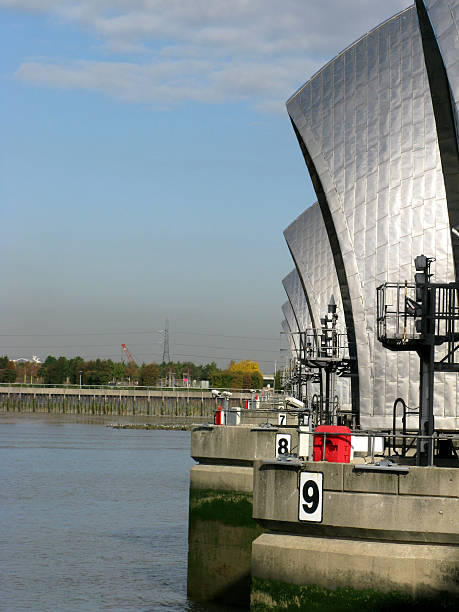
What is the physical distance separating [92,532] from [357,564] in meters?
20.8

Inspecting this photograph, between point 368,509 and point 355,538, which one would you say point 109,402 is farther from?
point 368,509

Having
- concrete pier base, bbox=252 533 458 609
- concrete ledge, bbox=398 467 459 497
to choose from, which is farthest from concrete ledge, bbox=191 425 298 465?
concrete ledge, bbox=398 467 459 497

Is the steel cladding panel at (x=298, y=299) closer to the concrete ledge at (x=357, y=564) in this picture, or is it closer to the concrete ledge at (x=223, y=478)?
the concrete ledge at (x=223, y=478)

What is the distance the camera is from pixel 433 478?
13.8m

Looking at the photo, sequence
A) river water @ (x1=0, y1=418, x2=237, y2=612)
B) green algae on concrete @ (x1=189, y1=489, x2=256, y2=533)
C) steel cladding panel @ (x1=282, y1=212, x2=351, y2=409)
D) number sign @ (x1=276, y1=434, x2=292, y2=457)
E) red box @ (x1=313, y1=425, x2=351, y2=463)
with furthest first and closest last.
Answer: steel cladding panel @ (x1=282, y1=212, x2=351, y2=409), river water @ (x1=0, y1=418, x2=237, y2=612), green algae on concrete @ (x1=189, y1=489, x2=256, y2=533), number sign @ (x1=276, y1=434, x2=292, y2=457), red box @ (x1=313, y1=425, x2=351, y2=463)

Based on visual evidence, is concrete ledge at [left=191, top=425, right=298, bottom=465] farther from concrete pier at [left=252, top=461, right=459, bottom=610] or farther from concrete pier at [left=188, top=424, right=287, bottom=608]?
concrete pier at [left=252, top=461, right=459, bottom=610]

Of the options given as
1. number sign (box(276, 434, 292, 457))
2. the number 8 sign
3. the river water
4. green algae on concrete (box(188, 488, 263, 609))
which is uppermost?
number sign (box(276, 434, 292, 457))

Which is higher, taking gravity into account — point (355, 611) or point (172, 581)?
point (355, 611)

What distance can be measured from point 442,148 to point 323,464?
11.4 meters

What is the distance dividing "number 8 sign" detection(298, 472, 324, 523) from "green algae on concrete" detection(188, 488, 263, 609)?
7.87m

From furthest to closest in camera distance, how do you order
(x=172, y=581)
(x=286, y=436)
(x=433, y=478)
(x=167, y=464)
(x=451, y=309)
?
(x=167, y=464), (x=172, y=581), (x=286, y=436), (x=451, y=309), (x=433, y=478)

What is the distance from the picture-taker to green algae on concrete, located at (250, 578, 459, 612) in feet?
44.9

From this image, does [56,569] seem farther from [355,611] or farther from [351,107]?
[351,107]

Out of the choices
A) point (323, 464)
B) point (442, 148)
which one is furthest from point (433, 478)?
point (442, 148)
